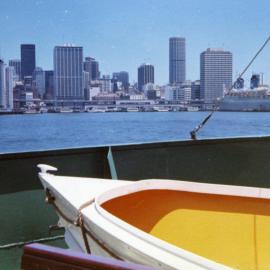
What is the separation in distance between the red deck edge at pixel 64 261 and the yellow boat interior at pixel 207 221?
142cm

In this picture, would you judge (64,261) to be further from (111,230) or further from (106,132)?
(106,132)

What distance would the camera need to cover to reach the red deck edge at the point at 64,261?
163cm

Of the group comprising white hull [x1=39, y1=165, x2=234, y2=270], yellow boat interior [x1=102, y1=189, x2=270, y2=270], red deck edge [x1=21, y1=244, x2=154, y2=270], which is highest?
red deck edge [x1=21, y1=244, x2=154, y2=270]

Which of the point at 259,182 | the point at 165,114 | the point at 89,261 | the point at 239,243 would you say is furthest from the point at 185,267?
the point at 165,114

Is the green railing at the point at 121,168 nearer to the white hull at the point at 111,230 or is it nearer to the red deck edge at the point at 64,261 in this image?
the white hull at the point at 111,230

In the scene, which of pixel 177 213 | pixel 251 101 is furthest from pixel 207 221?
pixel 251 101

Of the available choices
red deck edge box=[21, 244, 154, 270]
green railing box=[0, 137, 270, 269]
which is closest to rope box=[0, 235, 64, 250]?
green railing box=[0, 137, 270, 269]

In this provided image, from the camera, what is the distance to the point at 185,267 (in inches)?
76.0

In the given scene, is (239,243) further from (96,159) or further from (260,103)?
(260,103)

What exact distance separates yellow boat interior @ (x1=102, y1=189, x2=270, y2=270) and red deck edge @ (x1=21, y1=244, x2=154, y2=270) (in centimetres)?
142

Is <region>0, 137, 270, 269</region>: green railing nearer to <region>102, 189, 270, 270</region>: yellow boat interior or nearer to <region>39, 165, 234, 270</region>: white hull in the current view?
<region>39, 165, 234, 270</region>: white hull

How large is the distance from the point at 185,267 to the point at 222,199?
148cm

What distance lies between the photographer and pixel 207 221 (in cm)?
329

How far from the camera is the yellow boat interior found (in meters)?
3.09
